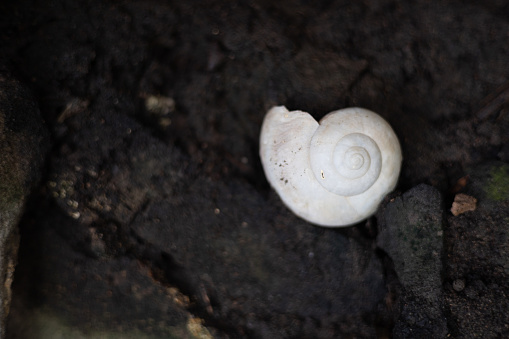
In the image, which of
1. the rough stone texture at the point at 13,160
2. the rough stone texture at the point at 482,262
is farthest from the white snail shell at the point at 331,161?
the rough stone texture at the point at 13,160

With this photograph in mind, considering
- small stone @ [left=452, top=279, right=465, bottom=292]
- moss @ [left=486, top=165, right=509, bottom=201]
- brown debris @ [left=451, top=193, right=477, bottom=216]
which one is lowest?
small stone @ [left=452, top=279, right=465, bottom=292]

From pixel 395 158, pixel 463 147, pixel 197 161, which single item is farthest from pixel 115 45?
pixel 463 147

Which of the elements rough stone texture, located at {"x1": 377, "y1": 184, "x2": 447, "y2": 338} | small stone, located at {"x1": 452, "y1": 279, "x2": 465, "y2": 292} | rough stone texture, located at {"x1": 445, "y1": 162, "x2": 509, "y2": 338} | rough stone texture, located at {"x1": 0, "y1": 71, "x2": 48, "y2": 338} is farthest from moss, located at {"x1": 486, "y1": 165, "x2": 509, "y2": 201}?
rough stone texture, located at {"x1": 0, "y1": 71, "x2": 48, "y2": 338}

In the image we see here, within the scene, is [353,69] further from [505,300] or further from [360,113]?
[505,300]

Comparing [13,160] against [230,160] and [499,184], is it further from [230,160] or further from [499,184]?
[499,184]

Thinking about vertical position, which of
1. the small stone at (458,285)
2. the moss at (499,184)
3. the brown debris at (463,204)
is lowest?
the small stone at (458,285)

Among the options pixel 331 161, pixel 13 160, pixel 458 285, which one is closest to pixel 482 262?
pixel 458 285

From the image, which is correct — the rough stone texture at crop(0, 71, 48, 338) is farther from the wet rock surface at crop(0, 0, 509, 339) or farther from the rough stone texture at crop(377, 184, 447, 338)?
the rough stone texture at crop(377, 184, 447, 338)

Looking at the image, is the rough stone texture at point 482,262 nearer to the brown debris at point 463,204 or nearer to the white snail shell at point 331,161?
the brown debris at point 463,204
